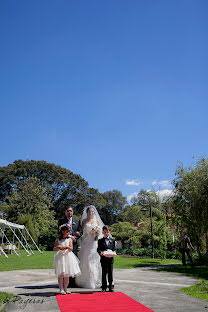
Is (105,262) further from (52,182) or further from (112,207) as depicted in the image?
(112,207)

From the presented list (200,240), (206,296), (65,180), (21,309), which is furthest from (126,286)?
(65,180)

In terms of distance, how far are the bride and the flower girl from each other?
0.76 m

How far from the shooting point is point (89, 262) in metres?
7.88

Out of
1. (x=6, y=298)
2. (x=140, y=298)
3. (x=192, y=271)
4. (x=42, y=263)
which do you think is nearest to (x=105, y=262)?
(x=140, y=298)

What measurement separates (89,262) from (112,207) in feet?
166

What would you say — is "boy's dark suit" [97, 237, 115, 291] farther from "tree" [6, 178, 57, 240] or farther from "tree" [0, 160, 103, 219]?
"tree" [0, 160, 103, 219]

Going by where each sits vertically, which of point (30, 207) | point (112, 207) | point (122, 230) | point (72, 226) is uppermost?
point (112, 207)

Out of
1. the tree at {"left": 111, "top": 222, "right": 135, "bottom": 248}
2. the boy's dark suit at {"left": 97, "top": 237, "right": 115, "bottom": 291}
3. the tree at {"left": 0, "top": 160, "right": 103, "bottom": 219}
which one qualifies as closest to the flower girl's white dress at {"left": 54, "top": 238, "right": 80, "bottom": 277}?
the boy's dark suit at {"left": 97, "top": 237, "right": 115, "bottom": 291}

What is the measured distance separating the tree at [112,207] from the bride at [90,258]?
154ft

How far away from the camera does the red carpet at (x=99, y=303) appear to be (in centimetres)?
532

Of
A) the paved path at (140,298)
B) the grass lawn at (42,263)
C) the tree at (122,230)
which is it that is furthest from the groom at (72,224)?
the tree at (122,230)

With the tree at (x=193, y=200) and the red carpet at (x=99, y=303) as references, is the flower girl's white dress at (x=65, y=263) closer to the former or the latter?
the red carpet at (x=99, y=303)

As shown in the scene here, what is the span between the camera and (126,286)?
26.6 feet

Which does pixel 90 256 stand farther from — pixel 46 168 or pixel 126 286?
pixel 46 168
